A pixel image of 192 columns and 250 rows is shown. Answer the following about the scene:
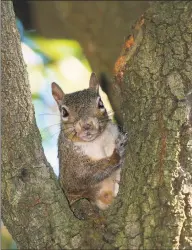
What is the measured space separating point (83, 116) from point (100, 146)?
0.56 ft

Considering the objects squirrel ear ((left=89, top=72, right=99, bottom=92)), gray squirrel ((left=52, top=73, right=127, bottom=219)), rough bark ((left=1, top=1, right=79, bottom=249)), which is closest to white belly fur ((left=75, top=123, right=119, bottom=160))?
gray squirrel ((left=52, top=73, right=127, bottom=219))

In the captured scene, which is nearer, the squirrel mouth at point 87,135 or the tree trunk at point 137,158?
the tree trunk at point 137,158

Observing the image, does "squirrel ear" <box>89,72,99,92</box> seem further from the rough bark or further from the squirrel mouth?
the rough bark

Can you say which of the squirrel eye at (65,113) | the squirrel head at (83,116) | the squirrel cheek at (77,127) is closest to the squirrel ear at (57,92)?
the squirrel head at (83,116)

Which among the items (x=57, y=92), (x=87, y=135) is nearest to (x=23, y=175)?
(x=87, y=135)

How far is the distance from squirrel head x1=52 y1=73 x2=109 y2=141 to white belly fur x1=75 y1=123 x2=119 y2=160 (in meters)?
0.03

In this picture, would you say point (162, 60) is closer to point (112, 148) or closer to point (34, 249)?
point (112, 148)

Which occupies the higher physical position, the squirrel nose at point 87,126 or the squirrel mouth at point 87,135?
the squirrel nose at point 87,126

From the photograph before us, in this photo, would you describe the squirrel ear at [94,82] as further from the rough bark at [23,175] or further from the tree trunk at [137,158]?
the rough bark at [23,175]

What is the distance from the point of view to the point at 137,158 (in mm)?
2521

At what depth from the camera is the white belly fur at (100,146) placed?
305cm

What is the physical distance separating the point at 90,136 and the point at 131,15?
996mm

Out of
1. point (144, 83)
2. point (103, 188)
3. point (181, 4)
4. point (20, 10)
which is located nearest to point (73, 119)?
point (103, 188)

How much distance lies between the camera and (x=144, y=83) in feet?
8.54
